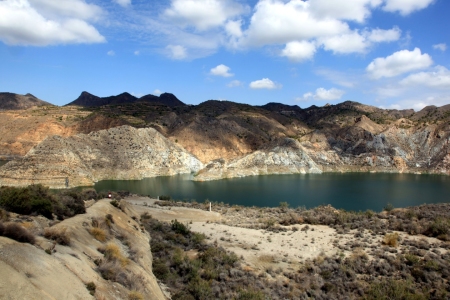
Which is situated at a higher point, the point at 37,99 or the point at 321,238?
the point at 37,99

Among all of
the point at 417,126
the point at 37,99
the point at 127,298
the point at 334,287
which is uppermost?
the point at 37,99

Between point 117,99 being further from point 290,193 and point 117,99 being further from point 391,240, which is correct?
point 391,240

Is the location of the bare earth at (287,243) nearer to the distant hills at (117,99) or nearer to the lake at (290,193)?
the lake at (290,193)

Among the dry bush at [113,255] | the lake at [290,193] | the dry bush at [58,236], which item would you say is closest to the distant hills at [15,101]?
the lake at [290,193]

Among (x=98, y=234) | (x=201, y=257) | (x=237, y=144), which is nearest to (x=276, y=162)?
(x=237, y=144)

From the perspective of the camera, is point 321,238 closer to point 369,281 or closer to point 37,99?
point 369,281

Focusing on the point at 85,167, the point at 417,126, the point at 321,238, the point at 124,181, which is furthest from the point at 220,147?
the point at 321,238
